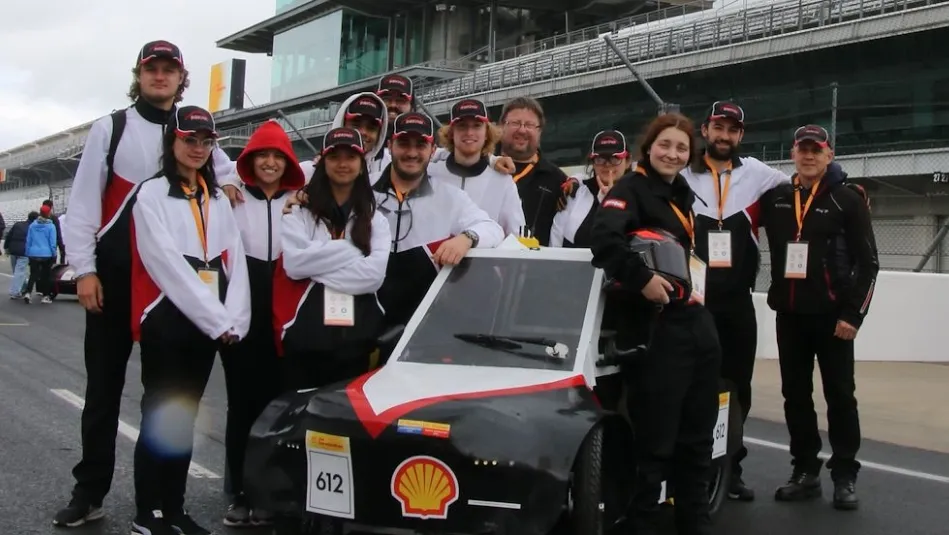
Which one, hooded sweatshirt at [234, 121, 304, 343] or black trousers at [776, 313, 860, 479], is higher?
hooded sweatshirt at [234, 121, 304, 343]

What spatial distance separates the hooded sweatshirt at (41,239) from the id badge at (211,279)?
16426mm

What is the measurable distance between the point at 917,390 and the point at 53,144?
99458 millimetres

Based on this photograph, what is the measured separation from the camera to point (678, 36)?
3522cm

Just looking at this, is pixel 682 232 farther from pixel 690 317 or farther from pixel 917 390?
pixel 917 390

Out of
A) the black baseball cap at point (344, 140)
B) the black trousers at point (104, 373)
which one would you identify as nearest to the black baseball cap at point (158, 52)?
the black baseball cap at point (344, 140)

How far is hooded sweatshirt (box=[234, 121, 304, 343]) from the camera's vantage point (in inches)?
209

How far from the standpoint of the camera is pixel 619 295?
500 centimetres

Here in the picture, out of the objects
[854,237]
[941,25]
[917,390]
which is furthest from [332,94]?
[854,237]

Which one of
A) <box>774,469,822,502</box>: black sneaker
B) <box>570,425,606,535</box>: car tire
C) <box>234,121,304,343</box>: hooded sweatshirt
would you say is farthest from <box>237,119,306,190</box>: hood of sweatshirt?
<box>774,469,822,502</box>: black sneaker

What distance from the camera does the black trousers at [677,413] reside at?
4730 mm

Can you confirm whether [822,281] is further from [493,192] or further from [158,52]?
[158,52]

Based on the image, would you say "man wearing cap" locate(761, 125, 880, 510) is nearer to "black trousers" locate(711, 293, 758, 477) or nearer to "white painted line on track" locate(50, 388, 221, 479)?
"black trousers" locate(711, 293, 758, 477)

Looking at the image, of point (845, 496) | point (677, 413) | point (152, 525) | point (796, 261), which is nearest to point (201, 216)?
point (152, 525)

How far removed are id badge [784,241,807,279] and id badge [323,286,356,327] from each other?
9.32 ft
